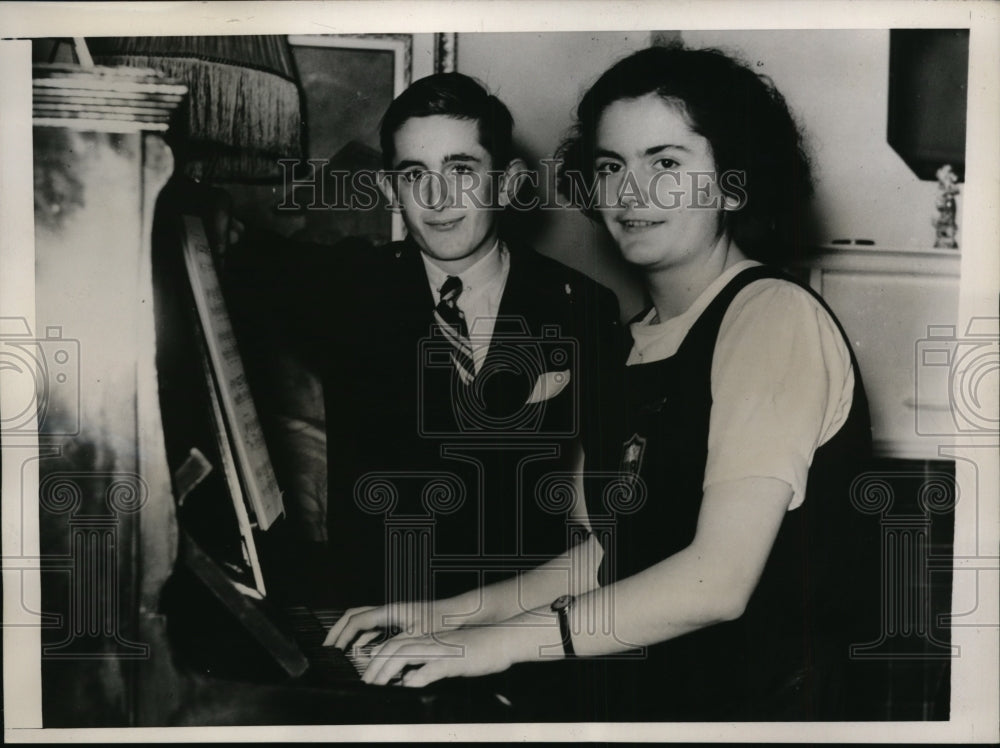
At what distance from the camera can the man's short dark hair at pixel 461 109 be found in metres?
2.21

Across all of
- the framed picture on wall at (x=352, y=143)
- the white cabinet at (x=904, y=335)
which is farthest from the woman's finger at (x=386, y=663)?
the white cabinet at (x=904, y=335)

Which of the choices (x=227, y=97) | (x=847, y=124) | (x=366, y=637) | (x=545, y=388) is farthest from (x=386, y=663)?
(x=847, y=124)

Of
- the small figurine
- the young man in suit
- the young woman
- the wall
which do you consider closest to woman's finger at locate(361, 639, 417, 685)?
the young woman

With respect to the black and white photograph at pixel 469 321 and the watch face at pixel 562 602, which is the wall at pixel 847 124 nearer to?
the black and white photograph at pixel 469 321

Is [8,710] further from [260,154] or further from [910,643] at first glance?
[910,643]

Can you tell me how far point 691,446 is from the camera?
215 centimetres

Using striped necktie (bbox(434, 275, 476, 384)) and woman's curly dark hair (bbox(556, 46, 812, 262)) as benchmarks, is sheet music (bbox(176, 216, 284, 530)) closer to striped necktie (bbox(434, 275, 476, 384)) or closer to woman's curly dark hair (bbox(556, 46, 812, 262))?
striped necktie (bbox(434, 275, 476, 384))

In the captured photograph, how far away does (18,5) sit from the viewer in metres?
2.24

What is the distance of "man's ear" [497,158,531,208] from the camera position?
2.21m

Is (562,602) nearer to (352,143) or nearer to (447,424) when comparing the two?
(447,424)

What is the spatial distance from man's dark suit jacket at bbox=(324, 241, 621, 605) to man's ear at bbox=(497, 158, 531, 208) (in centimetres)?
13

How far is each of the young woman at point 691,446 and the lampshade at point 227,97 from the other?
713mm

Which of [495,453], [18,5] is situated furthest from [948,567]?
[18,5]

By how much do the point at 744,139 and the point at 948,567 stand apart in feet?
3.81
